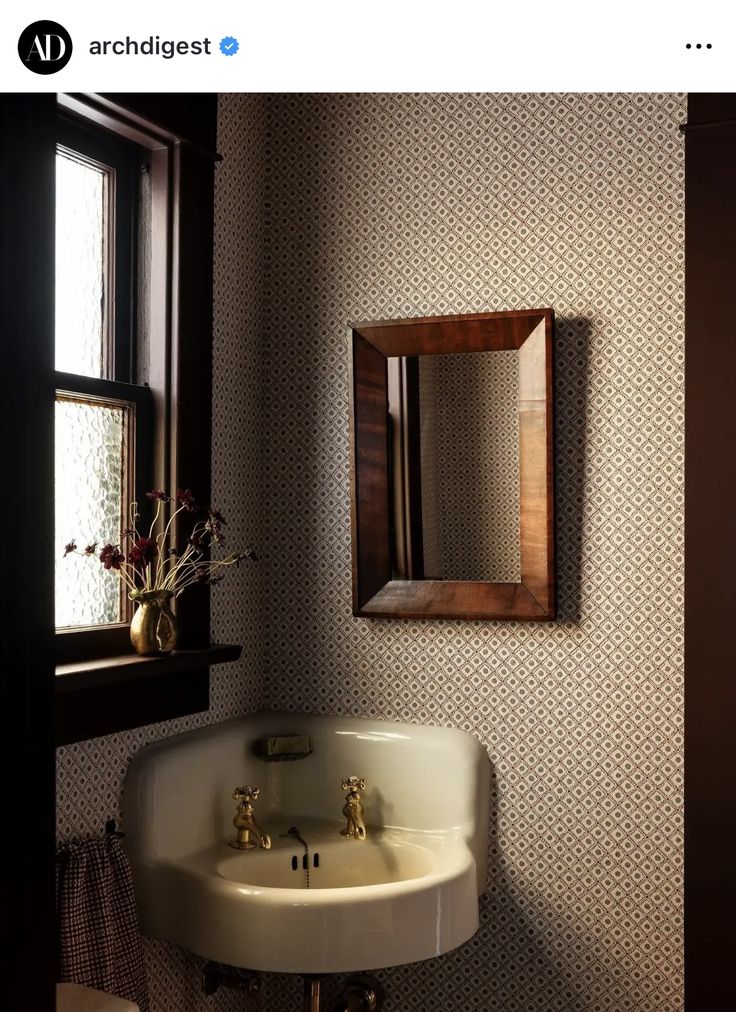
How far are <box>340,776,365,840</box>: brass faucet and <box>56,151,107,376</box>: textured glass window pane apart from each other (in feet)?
3.16

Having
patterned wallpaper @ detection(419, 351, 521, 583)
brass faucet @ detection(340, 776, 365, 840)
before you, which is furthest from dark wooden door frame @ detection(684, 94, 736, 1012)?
brass faucet @ detection(340, 776, 365, 840)

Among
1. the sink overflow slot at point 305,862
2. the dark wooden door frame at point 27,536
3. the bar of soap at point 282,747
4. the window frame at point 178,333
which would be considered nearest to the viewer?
the dark wooden door frame at point 27,536

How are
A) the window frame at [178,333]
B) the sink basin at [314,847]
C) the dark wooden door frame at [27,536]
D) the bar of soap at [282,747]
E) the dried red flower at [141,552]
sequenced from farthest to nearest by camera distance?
the bar of soap at [282,747], the window frame at [178,333], the dried red flower at [141,552], the sink basin at [314,847], the dark wooden door frame at [27,536]

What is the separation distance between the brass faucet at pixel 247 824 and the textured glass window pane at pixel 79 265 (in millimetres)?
866

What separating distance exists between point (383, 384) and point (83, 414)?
2.13 feet

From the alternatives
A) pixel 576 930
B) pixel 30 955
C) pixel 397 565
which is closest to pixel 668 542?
pixel 397 565

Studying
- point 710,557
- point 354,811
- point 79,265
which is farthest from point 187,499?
point 710,557

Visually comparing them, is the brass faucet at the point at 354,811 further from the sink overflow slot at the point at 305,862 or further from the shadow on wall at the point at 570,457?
the shadow on wall at the point at 570,457

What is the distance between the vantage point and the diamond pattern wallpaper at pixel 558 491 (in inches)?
73.7

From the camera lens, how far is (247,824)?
1.92 meters

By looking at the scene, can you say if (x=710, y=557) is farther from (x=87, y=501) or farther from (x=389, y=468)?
(x=87, y=501)

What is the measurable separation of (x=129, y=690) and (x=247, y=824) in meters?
0.40

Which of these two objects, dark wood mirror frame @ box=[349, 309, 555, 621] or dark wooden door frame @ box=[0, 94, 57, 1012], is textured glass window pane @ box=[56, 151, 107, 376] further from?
dark wooden door frame @ box=[0, 94, 57, 1012]
